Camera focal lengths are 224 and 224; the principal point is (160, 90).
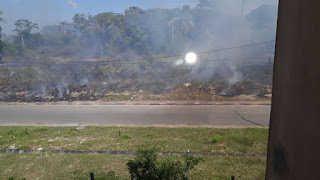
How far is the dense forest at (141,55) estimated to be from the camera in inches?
749

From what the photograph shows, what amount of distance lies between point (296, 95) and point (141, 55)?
2537cm


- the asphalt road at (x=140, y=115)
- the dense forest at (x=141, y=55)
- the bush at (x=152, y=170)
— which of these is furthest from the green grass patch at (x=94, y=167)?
the dense forest at (x=141, y=55)

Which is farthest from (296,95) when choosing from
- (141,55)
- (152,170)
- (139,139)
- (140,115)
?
(141,55)

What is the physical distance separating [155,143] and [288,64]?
7.47 metres

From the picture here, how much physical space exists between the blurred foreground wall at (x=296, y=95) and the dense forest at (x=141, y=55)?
48.4 ft

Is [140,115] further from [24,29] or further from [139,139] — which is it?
[24,29]

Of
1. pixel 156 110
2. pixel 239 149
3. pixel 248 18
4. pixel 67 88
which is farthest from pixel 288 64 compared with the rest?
pixel 248 18

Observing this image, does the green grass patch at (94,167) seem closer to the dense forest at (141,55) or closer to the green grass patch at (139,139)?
the green grass patch at (139,139)

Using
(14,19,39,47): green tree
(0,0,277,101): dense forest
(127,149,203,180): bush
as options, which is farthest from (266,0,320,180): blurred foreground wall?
(14,19,39,47): green tree

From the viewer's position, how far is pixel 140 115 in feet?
43.1

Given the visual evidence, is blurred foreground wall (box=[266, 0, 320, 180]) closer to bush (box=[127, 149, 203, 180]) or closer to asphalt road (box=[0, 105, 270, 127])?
bush (box=[127, 149, 203, 180])

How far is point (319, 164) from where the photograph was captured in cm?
162

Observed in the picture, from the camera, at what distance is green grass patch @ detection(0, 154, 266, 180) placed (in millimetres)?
6801

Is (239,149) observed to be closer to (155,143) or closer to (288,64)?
(155,143)
